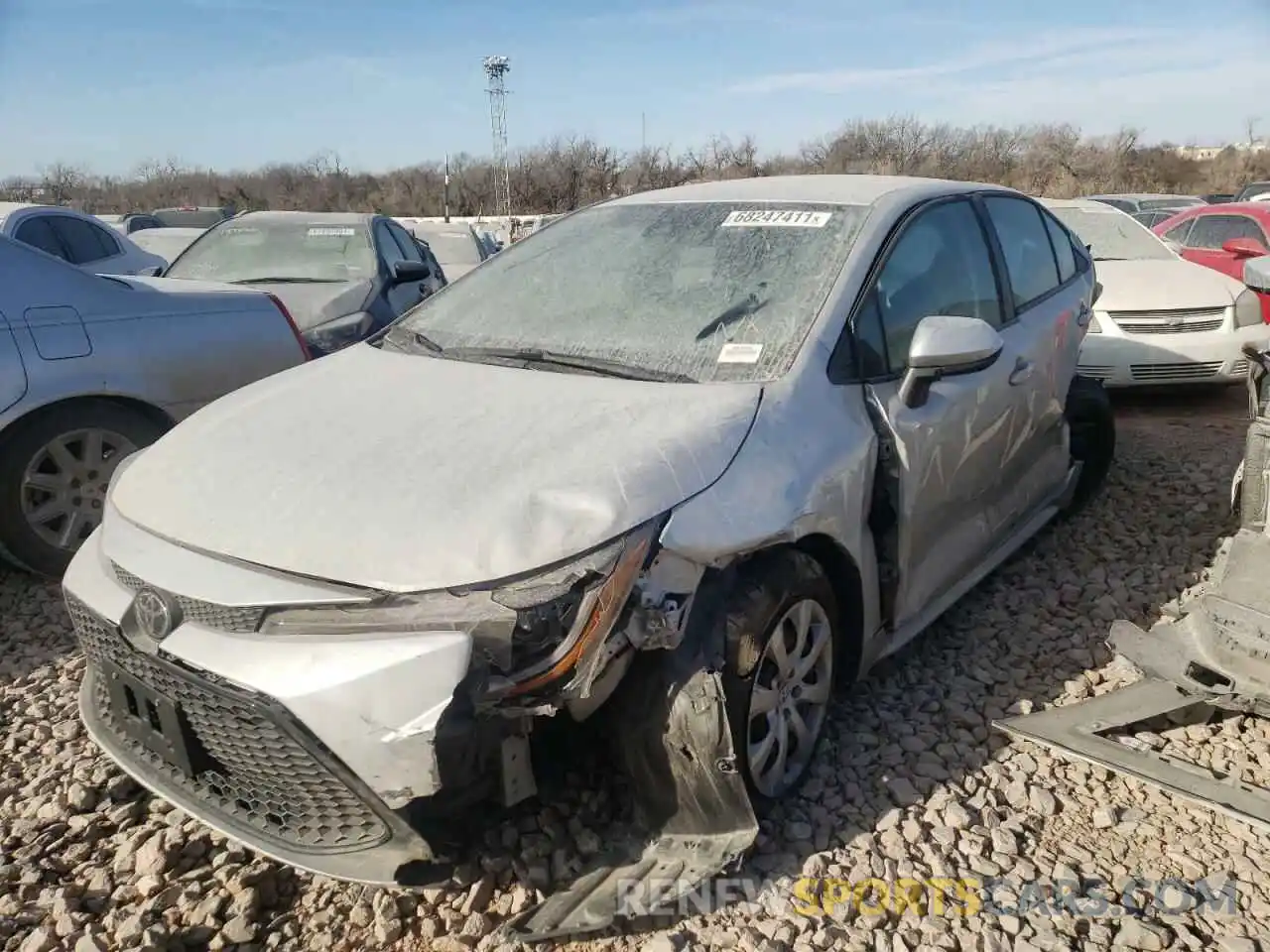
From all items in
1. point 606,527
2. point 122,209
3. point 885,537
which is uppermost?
point 606,527

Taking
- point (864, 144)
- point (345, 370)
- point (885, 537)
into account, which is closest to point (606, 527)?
point (885, 537)

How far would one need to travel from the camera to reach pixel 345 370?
312 cm

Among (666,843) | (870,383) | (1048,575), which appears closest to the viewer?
(666,843)

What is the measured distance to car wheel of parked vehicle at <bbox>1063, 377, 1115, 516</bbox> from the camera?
474 centimetres

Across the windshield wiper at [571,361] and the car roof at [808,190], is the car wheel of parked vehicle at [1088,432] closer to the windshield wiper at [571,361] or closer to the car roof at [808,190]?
the car roof at [808,190]

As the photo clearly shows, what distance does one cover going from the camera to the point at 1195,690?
2846 mm

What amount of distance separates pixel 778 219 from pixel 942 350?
30.6 inches

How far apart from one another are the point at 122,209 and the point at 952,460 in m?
47.1

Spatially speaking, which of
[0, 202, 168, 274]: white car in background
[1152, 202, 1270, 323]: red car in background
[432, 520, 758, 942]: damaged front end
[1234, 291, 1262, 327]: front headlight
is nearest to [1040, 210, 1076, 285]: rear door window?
[432, 520, 758, 942]: damaged front end

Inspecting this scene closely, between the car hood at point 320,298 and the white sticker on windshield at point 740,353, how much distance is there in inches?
181

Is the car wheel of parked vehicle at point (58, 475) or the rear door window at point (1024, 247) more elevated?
the rear door window at point (1024, 247)

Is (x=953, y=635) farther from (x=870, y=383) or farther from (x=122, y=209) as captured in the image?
(x=122, y=209)

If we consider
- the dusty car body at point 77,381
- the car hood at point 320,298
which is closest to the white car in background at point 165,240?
the car hood at point 320,298

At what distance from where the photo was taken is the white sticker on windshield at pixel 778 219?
3.21 meters
